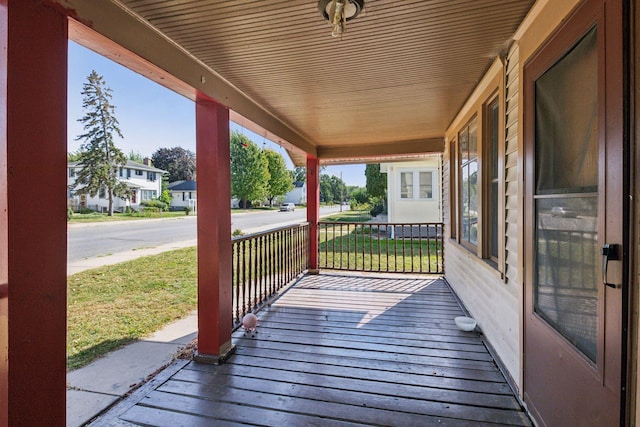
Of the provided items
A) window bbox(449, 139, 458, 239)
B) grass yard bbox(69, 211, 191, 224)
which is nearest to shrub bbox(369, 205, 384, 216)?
grass yard bbox(69, 211, 191, 224)

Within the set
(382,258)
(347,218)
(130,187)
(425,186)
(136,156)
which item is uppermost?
(136,156)

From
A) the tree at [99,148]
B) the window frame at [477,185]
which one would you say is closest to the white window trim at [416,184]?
the window frame at [477,185]

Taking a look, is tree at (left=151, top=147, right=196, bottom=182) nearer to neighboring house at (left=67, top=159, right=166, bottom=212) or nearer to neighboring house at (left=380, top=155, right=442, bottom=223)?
neighboring house at (left=67, top=159, right=166, bottom=212)

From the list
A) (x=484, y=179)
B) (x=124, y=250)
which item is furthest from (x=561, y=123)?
(x=124, y=250)

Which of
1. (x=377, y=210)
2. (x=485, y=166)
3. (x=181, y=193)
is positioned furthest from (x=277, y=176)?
(x=485, y=166)

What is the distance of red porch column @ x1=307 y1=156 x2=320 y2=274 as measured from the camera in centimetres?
564

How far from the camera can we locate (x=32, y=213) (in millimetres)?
1222

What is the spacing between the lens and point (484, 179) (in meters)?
2.87

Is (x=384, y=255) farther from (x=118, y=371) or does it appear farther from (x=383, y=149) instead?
(x=118, y=371)

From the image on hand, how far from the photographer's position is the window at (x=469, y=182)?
3.25m

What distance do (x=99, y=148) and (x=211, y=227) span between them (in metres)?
28.3

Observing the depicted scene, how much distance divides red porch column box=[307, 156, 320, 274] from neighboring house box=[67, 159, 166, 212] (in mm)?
21172

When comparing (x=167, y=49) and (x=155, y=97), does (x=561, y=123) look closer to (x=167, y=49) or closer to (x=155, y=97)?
(x=167, y=49)

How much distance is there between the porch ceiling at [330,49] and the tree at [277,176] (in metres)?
30.9
